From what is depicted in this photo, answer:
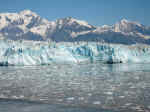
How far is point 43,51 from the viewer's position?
39.4 meters

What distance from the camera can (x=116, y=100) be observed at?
26.6ft

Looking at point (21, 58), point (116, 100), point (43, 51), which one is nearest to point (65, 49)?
point (43, 51)

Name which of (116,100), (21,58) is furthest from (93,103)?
(21,58)

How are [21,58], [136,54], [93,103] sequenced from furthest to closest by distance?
[136,54]
[21,58]
[93,103]

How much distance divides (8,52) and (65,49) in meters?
11.8

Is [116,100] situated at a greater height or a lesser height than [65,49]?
lesser

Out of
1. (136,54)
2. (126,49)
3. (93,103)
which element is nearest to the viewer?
(93,103)

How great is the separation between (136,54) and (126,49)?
13.2 feet

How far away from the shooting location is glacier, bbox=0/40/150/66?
36.7m

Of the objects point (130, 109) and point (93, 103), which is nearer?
point (130, 109)

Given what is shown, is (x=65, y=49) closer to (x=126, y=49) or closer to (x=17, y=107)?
(x=126, y=49)

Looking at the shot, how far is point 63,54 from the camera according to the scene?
4275 centimetres

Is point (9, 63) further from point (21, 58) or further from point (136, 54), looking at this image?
point (136, 54)

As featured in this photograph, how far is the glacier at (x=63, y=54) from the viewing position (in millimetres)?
36719
